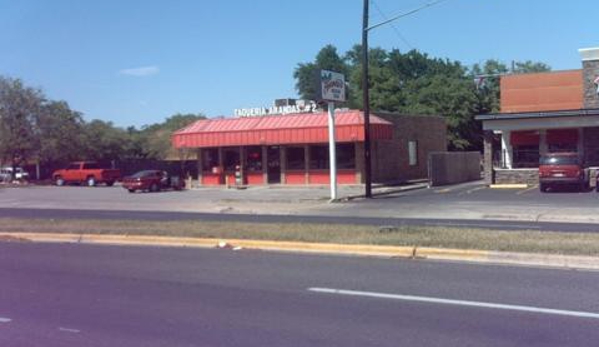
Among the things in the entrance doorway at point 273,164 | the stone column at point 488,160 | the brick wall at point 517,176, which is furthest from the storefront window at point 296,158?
the brick wall at point 517,176

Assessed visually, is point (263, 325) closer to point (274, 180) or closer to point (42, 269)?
point (42, 269)

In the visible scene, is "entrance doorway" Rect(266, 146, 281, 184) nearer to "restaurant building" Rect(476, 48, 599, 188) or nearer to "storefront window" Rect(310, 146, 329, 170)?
"storefront window" Rect(310, 146, 329, 170)

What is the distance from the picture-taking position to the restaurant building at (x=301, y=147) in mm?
41625

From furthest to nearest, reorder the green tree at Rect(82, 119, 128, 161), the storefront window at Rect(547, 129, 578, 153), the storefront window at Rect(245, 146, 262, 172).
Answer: the green tree at Rect(82, 119, 128, 161)
the storefront window at Rect(245, 146, 262, 172)
the storefront window at Rect(547, 129, 578, 153)

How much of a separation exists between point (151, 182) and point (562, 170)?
2482 cm

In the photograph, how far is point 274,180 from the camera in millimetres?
44562

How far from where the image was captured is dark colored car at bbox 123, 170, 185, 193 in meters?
43.9

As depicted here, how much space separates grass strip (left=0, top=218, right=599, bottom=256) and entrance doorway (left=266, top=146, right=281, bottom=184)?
24.9 meters

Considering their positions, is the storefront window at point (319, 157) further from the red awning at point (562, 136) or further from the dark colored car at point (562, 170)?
the dark colored car at point (562, 170)

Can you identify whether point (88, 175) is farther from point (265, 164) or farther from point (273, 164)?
point (273, 164)

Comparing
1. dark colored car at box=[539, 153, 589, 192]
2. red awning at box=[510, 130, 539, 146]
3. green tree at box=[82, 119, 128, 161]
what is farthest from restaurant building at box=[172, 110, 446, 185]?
green tree at box=[82, 119, 128, 161]

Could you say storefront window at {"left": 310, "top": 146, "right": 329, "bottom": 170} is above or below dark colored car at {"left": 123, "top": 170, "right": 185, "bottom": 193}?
above

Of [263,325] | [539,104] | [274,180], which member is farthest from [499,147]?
[263,325]

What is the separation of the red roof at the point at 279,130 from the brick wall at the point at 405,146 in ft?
5.42
